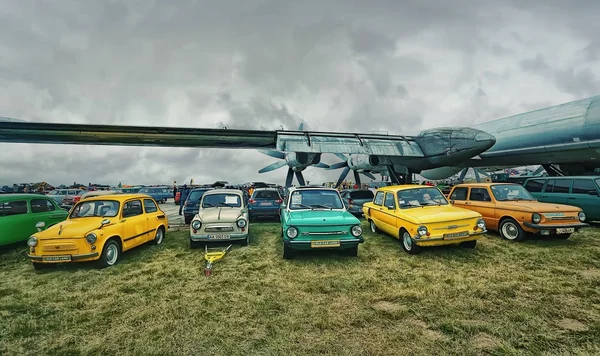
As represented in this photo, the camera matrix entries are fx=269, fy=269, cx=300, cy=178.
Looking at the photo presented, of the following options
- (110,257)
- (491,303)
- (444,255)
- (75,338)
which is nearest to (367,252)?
(444,255)

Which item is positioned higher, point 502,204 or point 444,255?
point 502,204

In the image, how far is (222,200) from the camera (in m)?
9.29

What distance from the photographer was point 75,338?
11.3ft

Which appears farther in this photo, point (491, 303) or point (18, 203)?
point (18, 203)

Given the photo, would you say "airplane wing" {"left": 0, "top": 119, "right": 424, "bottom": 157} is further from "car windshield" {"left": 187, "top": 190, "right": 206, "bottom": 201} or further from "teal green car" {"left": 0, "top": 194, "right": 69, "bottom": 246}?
"teal green car" {"left": 0, "top": 194, "right": 69, "bottom": 246}

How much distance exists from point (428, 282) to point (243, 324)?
11.4 ft

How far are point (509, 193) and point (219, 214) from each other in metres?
9.21

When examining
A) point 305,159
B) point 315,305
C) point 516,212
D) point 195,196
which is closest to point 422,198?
point 516,212

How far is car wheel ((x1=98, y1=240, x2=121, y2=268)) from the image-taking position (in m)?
6.13

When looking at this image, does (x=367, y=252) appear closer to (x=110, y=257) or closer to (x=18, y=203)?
(x=110, y=257)

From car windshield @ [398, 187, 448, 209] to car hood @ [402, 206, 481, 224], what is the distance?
0.92 feet

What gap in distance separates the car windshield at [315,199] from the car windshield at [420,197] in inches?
71.0

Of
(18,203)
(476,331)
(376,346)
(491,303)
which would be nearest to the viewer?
(376,346)

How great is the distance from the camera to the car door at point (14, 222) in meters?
7.41
